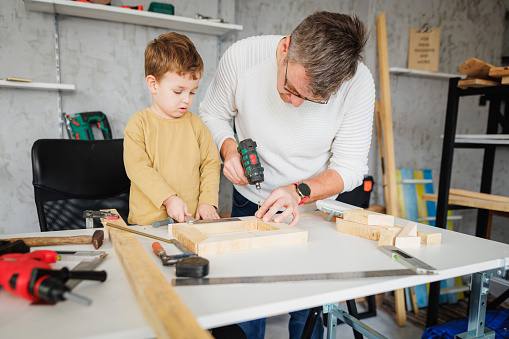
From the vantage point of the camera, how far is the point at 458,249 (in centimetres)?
104

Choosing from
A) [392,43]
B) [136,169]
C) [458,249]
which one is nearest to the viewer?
[458,249]

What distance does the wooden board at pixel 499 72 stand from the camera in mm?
1841

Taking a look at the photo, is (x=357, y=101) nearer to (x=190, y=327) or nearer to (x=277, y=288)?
(x=277, y=288)

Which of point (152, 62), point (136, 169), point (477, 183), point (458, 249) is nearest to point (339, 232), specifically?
point (458, 249)

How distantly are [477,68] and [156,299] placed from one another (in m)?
2.02

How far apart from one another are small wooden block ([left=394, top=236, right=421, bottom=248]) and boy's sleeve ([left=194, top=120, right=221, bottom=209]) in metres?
0.76

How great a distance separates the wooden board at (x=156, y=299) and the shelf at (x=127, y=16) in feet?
6.61

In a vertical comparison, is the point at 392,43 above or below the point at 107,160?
above

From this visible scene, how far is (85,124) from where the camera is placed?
8.28ft

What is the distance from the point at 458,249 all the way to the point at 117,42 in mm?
2599

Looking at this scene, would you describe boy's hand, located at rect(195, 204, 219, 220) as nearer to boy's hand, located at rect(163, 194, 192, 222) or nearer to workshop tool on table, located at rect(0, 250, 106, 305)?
boy's hand, located at rect(163, 194, 192, 222)

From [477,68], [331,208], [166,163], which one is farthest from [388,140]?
[166,163]

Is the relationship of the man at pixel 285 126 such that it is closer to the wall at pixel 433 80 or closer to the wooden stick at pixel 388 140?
the wooden stick at pixel 388 140

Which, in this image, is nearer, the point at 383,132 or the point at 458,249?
the point at 458,249
